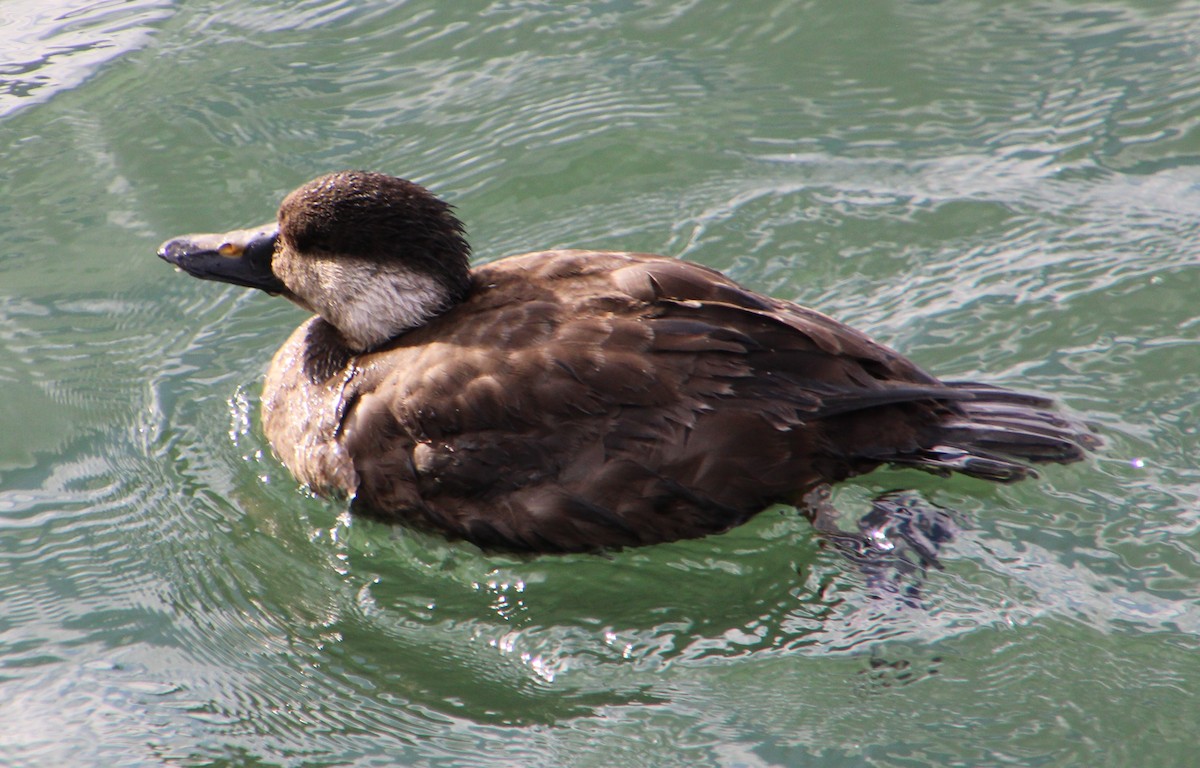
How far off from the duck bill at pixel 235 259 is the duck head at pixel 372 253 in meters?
0.16

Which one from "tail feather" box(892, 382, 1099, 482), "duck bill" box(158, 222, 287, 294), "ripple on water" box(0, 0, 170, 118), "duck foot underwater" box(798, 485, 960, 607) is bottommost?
"duck foot underwater" box(798, 485, 960, 607)

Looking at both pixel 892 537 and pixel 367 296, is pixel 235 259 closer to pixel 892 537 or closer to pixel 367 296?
pixel 367 296

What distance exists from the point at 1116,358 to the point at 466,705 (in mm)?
2746

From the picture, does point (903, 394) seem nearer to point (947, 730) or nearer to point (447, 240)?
point (947, 730)

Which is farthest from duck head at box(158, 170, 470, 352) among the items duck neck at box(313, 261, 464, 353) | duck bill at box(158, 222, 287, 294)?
duck bill at box(158, 222, 287, 294)


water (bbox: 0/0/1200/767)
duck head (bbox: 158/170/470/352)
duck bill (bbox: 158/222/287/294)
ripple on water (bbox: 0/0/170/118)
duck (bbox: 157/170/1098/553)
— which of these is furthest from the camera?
ripple on water (bbox: 0/0/170/118)

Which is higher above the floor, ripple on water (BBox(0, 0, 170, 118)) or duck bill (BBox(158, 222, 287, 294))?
ripple on water (BBox(0, 0, 170, 118))

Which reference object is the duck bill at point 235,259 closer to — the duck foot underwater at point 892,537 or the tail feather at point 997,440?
the duck foot underwater at point 892,537

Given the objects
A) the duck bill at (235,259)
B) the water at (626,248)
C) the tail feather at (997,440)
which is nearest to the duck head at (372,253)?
the duck bill at (235,259)

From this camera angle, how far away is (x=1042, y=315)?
5.46 m

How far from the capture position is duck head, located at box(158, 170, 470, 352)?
16.8 feet

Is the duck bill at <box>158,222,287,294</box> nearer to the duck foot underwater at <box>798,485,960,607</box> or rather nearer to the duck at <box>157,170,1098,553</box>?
the duck at <box>157,170,1098,553</box>

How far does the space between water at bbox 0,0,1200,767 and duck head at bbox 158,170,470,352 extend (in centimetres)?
71

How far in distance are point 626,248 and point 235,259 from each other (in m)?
1.71
